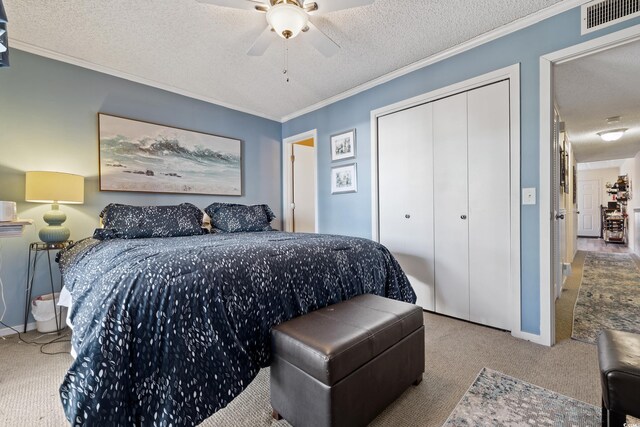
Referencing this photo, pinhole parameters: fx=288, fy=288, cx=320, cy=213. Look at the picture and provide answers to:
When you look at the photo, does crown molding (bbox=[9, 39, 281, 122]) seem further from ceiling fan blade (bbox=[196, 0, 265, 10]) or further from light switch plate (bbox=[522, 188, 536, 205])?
light switch plate (bbox=[522, 188, 536, 205])

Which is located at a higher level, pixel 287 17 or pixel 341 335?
pixel 287 17

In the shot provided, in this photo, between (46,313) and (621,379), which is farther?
(46,313)

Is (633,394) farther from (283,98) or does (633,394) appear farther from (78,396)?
(283,98)

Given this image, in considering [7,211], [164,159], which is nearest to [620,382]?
[7,211]

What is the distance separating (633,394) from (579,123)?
4.38 m

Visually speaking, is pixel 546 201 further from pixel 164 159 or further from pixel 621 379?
pixel 164 159

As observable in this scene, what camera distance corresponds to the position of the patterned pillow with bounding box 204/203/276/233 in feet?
10.1

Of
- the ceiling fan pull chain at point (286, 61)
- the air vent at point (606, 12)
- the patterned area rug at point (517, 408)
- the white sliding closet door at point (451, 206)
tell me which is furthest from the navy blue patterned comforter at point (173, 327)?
the air vent at point (606, 12)

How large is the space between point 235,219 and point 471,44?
2802mm

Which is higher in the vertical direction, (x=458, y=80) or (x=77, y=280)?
(x=458, y=80)

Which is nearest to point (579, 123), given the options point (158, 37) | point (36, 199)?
point (158, 37)

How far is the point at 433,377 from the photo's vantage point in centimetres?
173

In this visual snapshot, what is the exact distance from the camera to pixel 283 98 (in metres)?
3.73

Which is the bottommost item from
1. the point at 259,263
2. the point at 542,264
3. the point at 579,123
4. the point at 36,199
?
→ the point at 542,264
